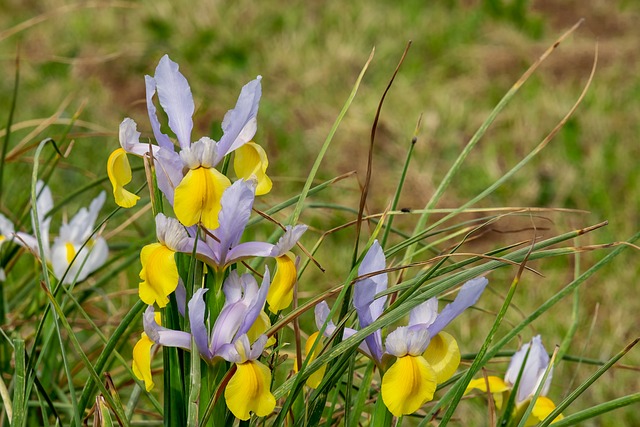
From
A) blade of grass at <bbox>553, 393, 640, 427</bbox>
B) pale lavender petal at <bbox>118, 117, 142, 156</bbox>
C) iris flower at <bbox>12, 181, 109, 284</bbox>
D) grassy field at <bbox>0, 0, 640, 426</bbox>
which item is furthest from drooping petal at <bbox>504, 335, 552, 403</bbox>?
grassy field at <bbox>0, 0, 640, 426</bbox>

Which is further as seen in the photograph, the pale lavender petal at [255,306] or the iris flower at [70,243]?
the iris flower at [70,243]

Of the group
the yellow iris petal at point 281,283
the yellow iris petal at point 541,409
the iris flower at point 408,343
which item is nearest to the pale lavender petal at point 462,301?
the iris flower at point 408,343

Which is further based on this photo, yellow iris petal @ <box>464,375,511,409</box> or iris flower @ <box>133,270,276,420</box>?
yellow iris petal @ <box>464,375,511,409</box>

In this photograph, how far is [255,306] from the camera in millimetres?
1140

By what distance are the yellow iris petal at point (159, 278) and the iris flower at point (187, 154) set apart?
0.17ft

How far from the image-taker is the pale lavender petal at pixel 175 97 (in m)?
1.21

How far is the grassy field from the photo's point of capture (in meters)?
2.95

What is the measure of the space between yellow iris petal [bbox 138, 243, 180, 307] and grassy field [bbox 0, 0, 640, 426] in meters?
1.47

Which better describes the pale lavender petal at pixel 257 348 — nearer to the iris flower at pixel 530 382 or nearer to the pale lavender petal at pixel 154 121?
the pale lavender petal at pixel 154 121

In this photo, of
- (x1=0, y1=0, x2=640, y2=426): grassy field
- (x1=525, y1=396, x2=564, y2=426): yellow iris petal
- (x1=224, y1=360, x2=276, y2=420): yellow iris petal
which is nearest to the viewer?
(x1=224, y1=360, x2=276, y2=420): yellow iris petal

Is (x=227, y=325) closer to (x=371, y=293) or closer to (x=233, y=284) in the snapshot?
(x=233, y=284)

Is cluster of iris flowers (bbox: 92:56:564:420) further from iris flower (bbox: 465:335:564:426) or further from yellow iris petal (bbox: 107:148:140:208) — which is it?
iris flower (bbox: 465:335:564:426)

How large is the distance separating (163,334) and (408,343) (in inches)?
11.4

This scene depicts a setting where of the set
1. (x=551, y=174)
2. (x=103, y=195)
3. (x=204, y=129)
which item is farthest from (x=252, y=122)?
(x=204, y=129)
